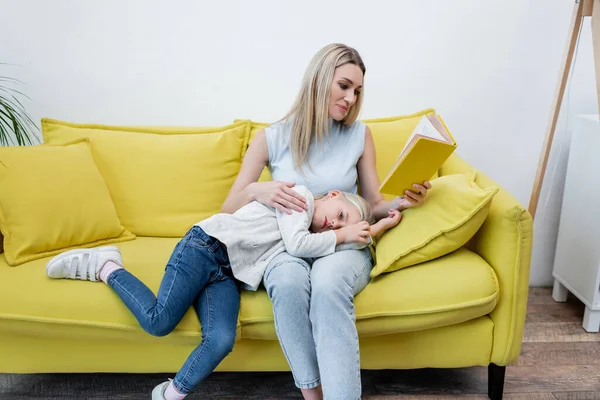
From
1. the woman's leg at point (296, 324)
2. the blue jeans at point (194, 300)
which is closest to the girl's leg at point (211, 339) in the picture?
the blue jeans at point (194, 300)

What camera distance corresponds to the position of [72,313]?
5.73 feet

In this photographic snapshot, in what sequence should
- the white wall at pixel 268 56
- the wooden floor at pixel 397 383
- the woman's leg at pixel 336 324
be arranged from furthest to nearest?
the white wall at pixel 268 56
the wooden floor at pixel 397 383
the woman's leg at pixel 336 324

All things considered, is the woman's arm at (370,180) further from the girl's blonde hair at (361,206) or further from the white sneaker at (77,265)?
the white sneaker at (77,265)

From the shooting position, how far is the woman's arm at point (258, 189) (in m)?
1.85

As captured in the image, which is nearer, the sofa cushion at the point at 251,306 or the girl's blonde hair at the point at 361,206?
the sofa cushion at the point at 251,306

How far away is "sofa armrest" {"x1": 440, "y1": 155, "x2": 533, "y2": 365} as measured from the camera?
5.86 ft

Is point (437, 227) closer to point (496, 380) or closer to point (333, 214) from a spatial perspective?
point (333, 214)

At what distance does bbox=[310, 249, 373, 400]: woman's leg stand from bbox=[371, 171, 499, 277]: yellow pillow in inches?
5.4

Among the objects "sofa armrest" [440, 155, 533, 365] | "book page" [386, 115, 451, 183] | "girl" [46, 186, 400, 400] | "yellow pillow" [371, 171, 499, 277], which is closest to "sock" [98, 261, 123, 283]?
"girl" [46, 186, 400, 400]

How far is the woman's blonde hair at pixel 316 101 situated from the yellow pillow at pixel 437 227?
0.41 metres

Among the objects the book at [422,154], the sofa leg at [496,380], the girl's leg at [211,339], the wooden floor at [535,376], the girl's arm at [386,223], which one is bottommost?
the wooden floor at [535,376]

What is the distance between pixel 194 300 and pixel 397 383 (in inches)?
30.3

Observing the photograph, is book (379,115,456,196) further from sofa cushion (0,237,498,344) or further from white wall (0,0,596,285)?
white wall (0,0,596,285)

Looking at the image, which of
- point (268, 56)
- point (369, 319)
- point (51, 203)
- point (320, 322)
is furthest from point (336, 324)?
point (268, 56)
